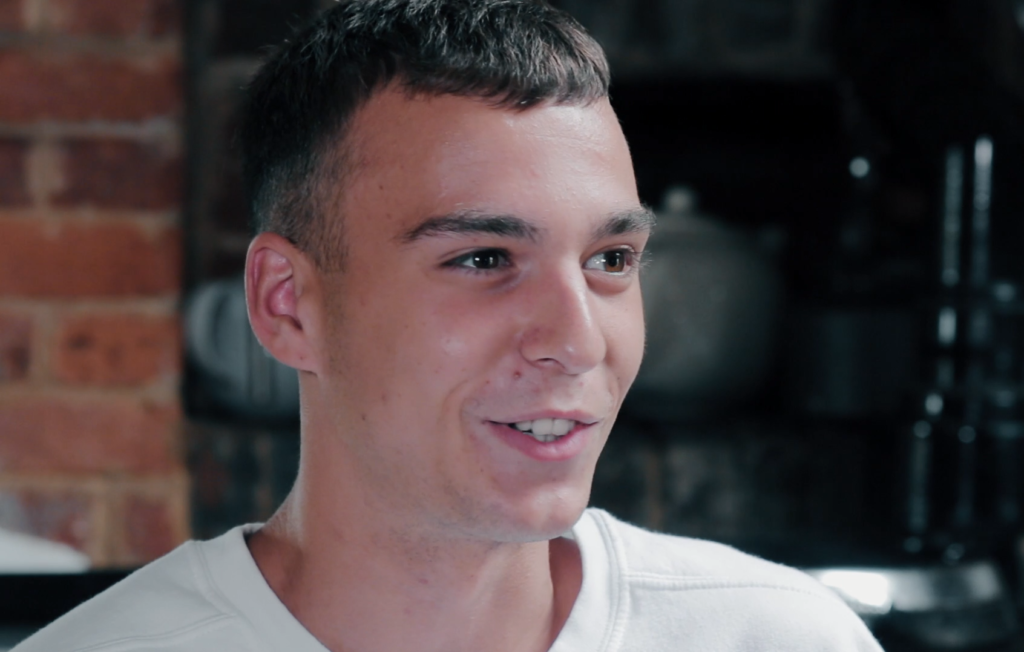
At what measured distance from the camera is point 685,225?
1.48 metres

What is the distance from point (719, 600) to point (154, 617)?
39cm

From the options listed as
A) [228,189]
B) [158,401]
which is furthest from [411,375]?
[228,189]

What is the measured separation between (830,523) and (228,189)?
0.91 m

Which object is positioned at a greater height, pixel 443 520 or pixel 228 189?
pixel 228 189

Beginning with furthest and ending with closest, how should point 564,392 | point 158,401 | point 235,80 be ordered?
point 235,80 → point 158,401 → point 564,392

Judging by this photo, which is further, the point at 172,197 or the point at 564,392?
the point at 172,197

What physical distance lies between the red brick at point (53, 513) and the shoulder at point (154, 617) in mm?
633

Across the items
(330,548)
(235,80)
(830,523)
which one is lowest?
(830,523)

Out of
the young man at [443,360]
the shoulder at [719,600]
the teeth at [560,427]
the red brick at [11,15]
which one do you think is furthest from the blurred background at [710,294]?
the teeth at [560,427]

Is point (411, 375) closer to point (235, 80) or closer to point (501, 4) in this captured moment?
point (501, 4)

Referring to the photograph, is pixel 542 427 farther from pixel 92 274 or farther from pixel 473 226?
pixel 92 274

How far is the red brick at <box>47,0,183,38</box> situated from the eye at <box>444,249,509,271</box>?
2.82 ft

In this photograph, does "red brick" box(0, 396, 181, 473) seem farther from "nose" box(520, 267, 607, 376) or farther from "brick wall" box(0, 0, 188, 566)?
"nose" box(520, 267, 607, 376)

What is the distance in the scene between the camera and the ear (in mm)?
807
